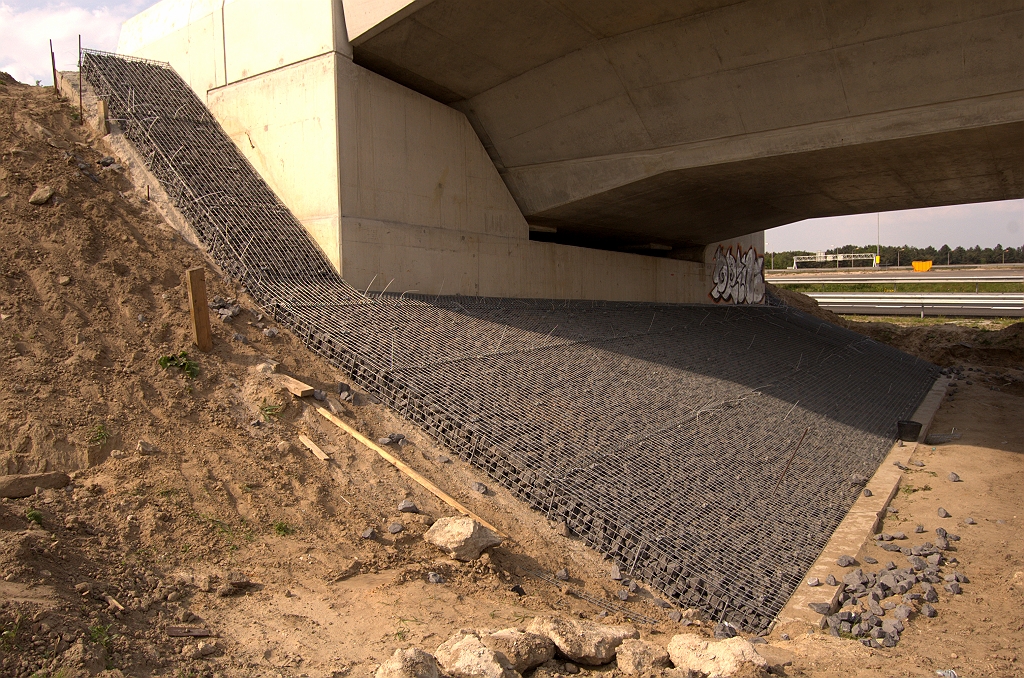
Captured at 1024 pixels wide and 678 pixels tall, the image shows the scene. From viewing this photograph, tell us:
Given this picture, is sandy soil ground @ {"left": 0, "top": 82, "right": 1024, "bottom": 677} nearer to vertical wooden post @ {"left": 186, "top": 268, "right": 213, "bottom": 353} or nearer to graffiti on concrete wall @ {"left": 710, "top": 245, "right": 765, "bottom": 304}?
vertical wooden post @ {"left": 186, "top": 268, "right": 213, "bottom": 353}

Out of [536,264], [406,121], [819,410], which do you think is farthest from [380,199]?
[819,410]

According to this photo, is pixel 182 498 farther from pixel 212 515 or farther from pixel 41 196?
pixel 41 196

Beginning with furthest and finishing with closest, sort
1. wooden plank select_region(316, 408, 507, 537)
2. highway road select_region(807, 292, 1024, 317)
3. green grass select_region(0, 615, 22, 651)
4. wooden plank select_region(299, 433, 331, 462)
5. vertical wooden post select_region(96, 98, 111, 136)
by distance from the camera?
1. highway road select_region(807, 292, 1024, 317)
2. vertical wooden post select_region(96, 98, 111, 136)
3. wooden plank select_region(299, 433, 331, 462)
4. wooden plank select_region(316, 408, 507, 537)
5. green grass select_region(0, 615, 22, 651)

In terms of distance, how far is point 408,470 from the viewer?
7688 millimetres

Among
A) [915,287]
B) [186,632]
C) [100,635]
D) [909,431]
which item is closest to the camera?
[100,635]

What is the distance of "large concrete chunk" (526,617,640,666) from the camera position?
201 inches

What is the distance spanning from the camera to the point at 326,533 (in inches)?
257

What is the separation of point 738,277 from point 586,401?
65.2ft

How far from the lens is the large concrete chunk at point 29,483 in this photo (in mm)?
5797

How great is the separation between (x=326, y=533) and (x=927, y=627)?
19.7ft

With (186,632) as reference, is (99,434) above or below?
above

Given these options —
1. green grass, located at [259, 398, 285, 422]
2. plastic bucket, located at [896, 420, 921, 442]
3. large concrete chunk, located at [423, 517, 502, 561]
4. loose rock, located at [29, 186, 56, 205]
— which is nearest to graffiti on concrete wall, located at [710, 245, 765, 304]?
plastic bucket, located at [896, 420, 921, 442]

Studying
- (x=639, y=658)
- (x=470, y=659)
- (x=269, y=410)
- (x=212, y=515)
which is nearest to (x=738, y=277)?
(x=269, y=410)

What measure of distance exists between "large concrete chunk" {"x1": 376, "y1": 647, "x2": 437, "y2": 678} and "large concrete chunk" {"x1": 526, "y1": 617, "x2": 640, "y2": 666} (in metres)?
1.15
